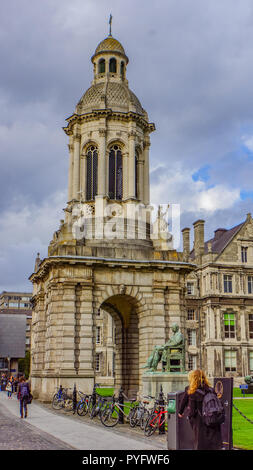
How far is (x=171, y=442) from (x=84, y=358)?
16.7 metres

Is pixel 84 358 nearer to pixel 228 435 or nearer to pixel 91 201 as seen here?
pixel 91 201

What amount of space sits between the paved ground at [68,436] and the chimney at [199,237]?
141ft

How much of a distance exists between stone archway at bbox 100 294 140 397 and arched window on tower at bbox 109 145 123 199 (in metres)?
7.42

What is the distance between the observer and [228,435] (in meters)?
12.0

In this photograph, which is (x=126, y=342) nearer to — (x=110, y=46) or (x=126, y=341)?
(x=126, y=341)

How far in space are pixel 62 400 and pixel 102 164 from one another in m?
16.4

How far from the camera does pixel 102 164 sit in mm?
35625

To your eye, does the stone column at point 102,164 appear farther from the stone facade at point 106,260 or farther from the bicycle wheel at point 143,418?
the bicycle wheel at point 143,418

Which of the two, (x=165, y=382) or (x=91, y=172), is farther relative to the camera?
(x=91, y=172)

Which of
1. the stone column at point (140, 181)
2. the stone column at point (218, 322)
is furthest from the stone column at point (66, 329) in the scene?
the stone column at point (218, 322)

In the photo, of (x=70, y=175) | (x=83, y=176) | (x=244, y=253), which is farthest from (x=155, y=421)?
(x=244, y=253)

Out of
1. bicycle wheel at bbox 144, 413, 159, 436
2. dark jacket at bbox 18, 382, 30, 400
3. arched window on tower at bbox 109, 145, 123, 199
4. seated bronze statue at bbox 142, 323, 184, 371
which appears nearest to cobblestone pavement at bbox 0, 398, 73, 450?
dark jacket at bbox 18, 382, 30, 400
